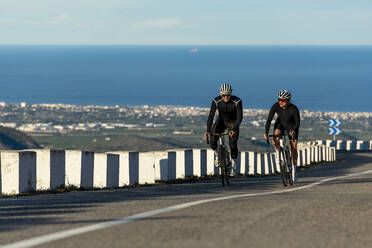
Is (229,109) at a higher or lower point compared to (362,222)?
higher

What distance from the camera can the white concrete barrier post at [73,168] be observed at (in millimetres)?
15672

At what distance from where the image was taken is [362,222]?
9.51 meters

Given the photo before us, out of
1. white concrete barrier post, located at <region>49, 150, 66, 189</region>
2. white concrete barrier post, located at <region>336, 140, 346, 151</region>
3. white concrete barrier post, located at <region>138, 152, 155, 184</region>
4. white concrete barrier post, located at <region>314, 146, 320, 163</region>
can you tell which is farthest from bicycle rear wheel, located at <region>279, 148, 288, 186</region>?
white concrete barrier post, located at <region>336, 140, 346, 151</region>

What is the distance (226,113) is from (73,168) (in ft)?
9.36

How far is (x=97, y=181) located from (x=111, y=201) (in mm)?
4871

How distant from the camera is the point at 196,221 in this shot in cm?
914

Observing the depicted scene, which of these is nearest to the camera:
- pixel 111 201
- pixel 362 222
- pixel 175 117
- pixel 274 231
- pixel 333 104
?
pixel 274 231

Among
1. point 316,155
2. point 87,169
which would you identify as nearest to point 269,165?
point 316,155

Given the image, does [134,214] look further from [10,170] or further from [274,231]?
[10,170]

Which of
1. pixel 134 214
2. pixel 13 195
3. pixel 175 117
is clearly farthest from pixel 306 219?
pixel 175 117

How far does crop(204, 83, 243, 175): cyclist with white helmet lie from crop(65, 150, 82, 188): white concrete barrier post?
229 cm

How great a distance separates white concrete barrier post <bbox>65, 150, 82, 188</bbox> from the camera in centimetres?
1567

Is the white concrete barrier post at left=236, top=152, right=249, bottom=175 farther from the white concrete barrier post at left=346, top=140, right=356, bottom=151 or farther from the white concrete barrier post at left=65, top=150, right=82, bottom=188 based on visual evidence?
the white concrete barrier post at left=346, top=140, right=356, bottom=151

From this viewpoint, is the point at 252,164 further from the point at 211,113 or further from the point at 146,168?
the point at 211,113
